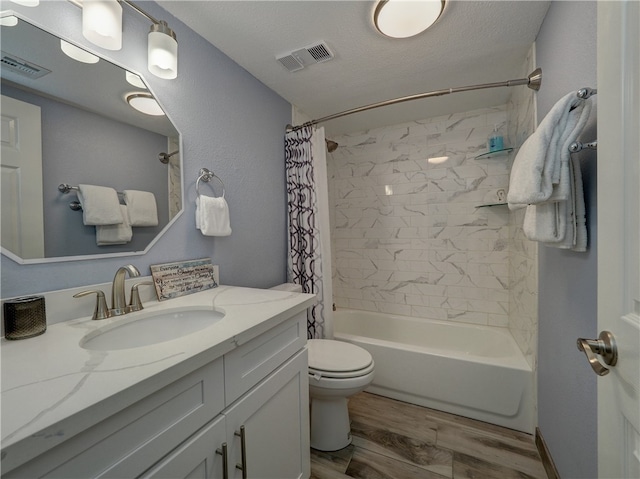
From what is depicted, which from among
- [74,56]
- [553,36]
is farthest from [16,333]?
[553,36]

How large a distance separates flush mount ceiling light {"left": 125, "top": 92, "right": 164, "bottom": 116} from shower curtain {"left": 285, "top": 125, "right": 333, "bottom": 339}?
102 cm

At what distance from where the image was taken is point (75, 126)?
98 cm

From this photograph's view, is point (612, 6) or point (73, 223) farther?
point (73, 223)

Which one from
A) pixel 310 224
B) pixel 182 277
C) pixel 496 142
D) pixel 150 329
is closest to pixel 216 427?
pixel 150 329

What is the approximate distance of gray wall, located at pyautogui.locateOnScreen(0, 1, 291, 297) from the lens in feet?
3.11

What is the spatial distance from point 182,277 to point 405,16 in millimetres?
1610

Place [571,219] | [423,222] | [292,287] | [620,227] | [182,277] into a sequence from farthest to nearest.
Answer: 1. [423,222]
2. [292,287]
3. [182,277]
4. [571,219]
5. [620,227]

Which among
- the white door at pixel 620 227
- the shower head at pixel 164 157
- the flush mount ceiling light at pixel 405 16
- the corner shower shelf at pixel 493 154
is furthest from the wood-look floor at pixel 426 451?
the flush mount ceiling light at pixel 405 16

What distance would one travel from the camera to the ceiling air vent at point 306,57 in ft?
4.99

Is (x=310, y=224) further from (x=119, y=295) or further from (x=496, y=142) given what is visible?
(x=496, y=142)

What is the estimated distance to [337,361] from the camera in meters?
1.51

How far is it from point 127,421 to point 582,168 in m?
1.51

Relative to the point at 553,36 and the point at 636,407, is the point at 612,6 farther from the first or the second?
the point at 553,36

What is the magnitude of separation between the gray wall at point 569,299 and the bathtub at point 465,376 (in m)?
0.19
